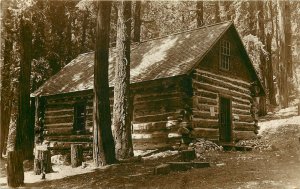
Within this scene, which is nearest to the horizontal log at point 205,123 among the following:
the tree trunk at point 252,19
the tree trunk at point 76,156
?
the tree trunk at point 76,156

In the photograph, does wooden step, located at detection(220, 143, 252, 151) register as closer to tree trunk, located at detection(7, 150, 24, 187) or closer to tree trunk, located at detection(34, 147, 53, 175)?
tree trunk, located at detection(34, 147, 53, 175)

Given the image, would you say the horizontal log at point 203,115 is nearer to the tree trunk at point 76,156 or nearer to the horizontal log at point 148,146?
the horizontal log at point 148,146

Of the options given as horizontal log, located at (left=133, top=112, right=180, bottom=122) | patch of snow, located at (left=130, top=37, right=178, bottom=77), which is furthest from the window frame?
horizontal log, located at (left=133, top=112, right=180, bottom=122)

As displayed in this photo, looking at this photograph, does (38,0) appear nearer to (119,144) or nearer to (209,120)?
(119,144)

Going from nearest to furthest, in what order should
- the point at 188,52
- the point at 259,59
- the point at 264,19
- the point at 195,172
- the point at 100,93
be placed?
the point at 195,172
the point at 100,93
the point at 188,52
the point at 264,19
the point at 259,59

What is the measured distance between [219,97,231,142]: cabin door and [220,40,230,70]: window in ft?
4.74

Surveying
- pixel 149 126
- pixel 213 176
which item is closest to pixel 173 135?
pixel 149 126

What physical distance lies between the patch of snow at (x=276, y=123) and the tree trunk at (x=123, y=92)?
7.52 meters

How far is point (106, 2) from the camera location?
10.7 metres

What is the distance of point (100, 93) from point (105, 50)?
49.1 inches

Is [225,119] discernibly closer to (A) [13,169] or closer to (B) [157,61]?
(B) [157,61]

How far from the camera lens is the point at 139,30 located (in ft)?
83.9

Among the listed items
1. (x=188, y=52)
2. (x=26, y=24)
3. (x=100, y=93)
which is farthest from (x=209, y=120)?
(x=26, y=24)

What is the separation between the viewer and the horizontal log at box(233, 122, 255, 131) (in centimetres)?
1613
